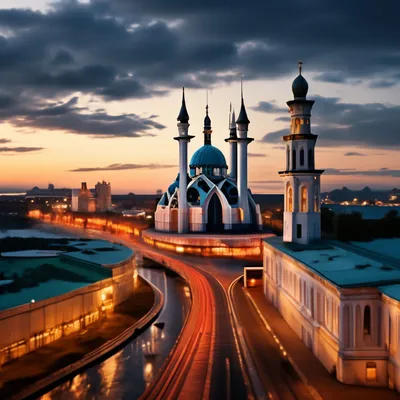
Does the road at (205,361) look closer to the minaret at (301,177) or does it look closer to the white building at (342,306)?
the white building at (342,306)

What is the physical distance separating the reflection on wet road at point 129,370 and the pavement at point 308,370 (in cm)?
483

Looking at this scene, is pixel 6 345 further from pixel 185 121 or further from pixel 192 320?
pixel 185 121

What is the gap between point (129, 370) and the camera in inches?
912

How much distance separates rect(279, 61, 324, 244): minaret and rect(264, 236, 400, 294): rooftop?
344 centimetres

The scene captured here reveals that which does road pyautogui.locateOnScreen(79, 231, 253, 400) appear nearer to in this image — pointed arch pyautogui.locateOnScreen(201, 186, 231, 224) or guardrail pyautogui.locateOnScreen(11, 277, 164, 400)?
guardrail pyautogui.locateOnScreen(11, 277, 164, 400)

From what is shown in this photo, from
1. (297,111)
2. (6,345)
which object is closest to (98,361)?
(6,345)

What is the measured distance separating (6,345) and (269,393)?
40.8 feet

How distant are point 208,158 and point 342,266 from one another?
58.9 meters

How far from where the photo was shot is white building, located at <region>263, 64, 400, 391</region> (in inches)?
803

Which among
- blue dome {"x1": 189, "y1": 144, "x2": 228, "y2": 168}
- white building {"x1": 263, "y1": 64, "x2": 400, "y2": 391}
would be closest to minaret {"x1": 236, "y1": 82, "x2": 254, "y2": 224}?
blue dome {"x1": 189, "y1": 144, "x2": 228, "y2": 168}

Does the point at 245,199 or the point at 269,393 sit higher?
the point at 245,199

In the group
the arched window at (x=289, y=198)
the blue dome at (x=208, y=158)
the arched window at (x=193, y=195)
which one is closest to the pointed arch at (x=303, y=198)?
the arched window at (x=289, y=198)

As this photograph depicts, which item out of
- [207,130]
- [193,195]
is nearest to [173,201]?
[193,195]

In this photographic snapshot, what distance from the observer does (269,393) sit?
19.9 meters
